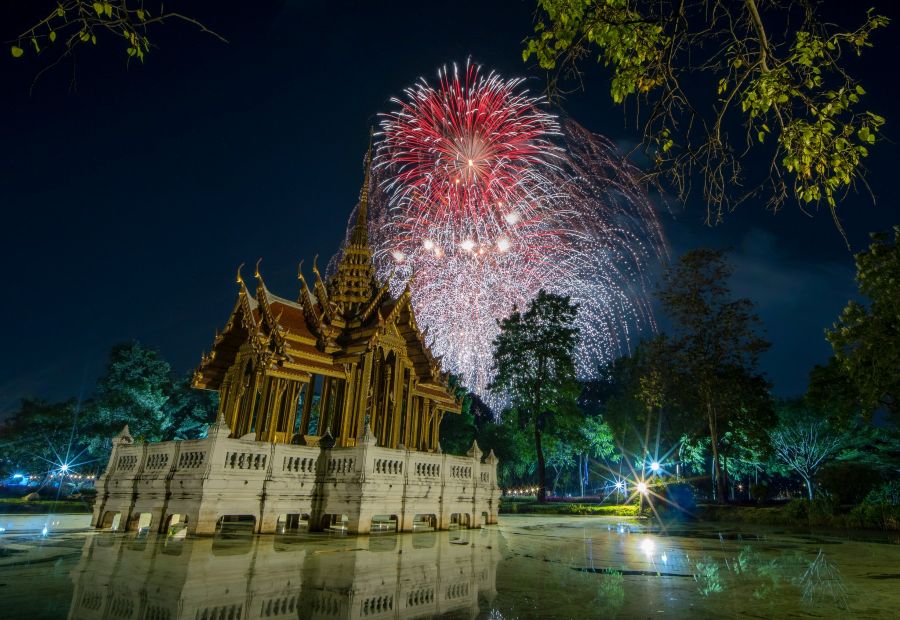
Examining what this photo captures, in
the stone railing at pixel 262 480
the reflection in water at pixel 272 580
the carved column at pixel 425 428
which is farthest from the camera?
the carved column at pixel 425 428

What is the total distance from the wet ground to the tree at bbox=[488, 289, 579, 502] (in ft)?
92.0

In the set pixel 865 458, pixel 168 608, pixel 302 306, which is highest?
pixel 302 306

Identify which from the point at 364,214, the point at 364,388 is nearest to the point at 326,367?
the point at 364,388

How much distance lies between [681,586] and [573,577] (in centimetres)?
142

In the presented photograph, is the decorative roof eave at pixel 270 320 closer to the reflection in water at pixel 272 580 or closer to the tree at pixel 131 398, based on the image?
the reflection in water at pixel 272 580

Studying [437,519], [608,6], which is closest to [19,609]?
[608,6]

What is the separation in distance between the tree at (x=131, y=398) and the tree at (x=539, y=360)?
2572 centimetres

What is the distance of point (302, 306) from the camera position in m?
19.1

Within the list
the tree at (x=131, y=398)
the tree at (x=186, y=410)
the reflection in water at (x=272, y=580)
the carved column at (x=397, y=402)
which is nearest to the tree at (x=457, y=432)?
the tree at (x=186, y=410)

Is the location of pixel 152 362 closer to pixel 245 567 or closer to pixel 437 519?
pixel 437 519

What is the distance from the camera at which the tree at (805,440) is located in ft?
132

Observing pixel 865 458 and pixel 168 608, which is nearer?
pixel 168 608

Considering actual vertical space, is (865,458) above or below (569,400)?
below

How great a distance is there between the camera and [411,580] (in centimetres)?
670
